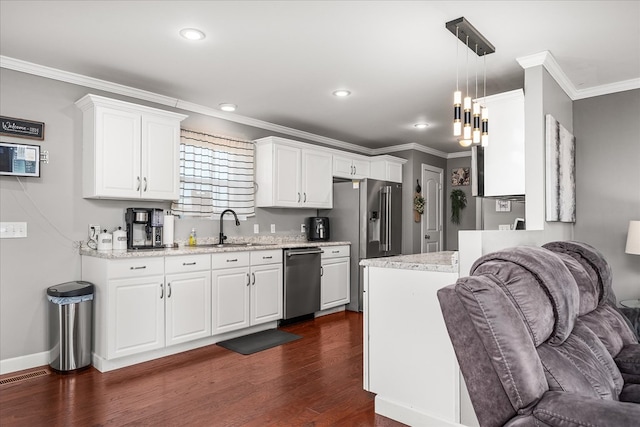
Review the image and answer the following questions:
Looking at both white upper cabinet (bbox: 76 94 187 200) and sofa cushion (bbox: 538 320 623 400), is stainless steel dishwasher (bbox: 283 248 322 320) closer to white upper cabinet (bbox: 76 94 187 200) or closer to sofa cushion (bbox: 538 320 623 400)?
white upper cabinet (bbox: 76 94 187 200)

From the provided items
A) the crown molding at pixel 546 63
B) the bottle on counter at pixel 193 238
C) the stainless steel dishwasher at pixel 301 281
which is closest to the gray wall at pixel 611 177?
the crown molding at pixel 546 63

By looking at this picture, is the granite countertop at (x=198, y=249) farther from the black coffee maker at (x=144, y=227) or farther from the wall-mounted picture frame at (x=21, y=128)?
the wall-mounted picture frame at (x=21, y=128)

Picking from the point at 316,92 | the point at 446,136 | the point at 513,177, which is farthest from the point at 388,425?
the point at 446,136

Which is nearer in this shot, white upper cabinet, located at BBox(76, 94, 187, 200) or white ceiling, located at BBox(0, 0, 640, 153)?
white ceiling, located at BBox(0, 0, 640, 153)

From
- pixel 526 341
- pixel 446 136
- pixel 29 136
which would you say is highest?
pixel 446 136

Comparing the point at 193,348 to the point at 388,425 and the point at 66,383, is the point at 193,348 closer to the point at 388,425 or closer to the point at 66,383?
the point at 66,383

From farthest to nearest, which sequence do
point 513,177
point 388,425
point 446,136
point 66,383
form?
point 446,136
point 513,177
point 66,383
point 388,425

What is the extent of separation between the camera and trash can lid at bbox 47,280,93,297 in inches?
124

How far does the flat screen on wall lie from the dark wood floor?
159cm

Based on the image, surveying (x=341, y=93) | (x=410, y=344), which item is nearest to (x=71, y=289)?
(x=410, y=344)

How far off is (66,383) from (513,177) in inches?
148

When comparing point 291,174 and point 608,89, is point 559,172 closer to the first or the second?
point 608,89

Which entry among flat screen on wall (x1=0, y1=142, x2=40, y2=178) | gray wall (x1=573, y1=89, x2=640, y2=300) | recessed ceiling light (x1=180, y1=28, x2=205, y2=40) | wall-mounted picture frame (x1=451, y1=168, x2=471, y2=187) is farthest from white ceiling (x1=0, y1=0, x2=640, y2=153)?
wall-mounted picture frame (x1=451, y1=168, x2=471, y2=187)

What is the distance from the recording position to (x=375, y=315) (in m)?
2.67
